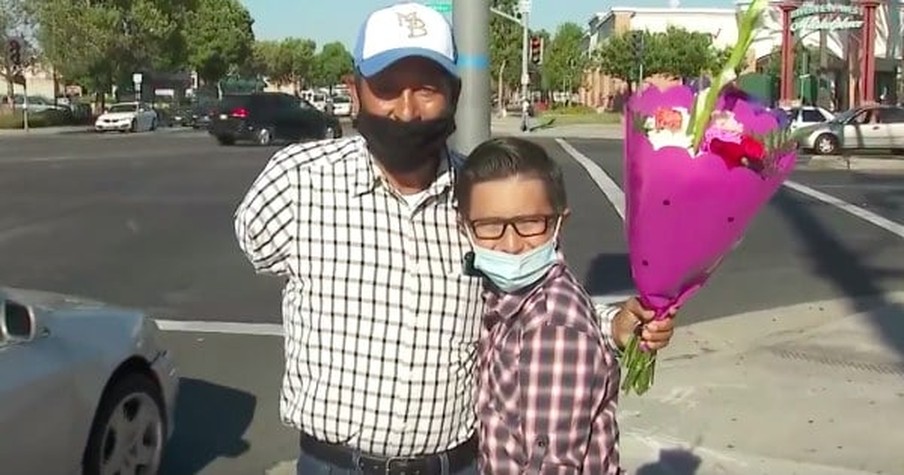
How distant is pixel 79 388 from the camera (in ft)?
15.8

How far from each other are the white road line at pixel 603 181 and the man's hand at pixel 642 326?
510 inches

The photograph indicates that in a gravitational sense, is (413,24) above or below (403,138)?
above

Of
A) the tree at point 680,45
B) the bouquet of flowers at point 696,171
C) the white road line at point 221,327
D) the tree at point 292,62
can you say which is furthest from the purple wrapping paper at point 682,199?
the tree at point 292,62

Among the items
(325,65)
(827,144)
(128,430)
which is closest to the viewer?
(128,430)

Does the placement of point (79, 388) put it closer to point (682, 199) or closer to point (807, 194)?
point (682, 199)

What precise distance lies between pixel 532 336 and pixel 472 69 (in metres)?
3.33

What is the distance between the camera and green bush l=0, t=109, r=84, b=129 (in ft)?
172

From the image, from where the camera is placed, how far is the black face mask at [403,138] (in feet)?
8.14

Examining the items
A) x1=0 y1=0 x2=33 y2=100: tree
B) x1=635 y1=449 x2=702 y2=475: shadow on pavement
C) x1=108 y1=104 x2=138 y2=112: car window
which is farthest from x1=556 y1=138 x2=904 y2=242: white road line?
x1=0 y1=0 x2=33 y2=100: tree

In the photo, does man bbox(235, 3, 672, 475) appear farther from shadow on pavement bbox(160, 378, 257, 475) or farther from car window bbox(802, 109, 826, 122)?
car window bbox(802, 109, 826, 122)

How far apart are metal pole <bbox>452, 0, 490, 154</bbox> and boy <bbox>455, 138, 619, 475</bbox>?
9.71ft

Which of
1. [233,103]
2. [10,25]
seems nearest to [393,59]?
[233,103]

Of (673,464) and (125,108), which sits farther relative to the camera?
(125,108)

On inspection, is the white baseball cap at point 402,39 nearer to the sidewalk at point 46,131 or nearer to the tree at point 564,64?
the sidewalk at point 46,131
